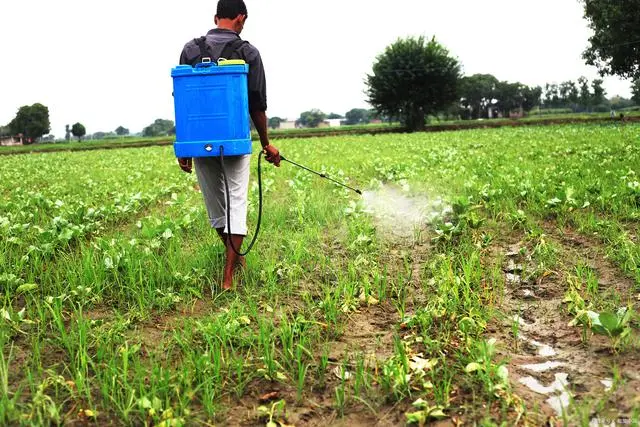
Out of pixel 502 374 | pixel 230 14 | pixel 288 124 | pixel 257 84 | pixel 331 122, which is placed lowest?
pixel 502 374

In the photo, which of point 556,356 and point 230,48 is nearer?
point 556,356

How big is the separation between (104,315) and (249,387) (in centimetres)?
160

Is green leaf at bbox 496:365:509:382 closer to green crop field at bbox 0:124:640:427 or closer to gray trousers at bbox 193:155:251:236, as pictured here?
green crop field at bbox 0:124:640:427

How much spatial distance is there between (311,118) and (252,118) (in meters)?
156

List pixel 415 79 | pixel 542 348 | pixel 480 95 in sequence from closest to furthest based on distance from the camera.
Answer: pixel 542 348
pixel 415 79
pixel 480 95

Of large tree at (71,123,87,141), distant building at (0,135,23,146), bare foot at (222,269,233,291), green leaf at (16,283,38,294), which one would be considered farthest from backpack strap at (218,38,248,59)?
large tree at (71,123,87,141)

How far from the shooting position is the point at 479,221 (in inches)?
199

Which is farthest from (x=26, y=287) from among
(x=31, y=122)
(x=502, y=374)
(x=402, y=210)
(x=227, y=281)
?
(x=31, y=122)

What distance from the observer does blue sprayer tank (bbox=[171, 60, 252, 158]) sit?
342cm

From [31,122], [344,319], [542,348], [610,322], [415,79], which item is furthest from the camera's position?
[31,122]

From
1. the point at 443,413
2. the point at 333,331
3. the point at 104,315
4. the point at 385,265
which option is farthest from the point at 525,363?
the point at 104,315

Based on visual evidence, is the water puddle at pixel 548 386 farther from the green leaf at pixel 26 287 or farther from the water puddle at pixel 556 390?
the green leaf at pixel 26 287

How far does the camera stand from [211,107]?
136 inches

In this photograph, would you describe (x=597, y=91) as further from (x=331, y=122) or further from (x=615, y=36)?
(x=615, y=36)
